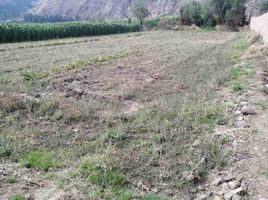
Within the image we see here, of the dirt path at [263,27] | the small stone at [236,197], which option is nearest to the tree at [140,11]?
the dirt path at [263,27]

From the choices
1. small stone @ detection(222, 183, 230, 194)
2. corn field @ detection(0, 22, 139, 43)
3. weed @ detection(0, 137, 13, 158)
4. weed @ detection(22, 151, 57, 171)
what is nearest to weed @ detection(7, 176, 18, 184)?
weed @ detection(22, 151, 57, 171)

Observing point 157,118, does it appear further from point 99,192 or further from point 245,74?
point 245,74

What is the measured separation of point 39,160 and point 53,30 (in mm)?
47987

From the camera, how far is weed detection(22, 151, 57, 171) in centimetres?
653

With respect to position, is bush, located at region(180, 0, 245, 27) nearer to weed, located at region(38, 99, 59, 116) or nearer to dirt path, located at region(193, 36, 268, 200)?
dirt path, located at region(193, 36, 268, 200)

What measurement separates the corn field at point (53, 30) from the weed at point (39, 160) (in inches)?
1528

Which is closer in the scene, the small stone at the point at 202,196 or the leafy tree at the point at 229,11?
the small stone at the point at 202,196

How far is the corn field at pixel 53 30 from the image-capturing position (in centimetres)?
4384

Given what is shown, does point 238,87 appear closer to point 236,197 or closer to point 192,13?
point 236,197

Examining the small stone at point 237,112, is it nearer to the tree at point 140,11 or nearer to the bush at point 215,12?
the bush at point 215,12

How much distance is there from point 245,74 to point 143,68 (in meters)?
5.34

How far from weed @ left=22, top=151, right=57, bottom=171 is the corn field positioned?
38824 millimetres

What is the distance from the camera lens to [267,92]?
10.6m

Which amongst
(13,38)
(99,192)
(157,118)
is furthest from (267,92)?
(13,38)
